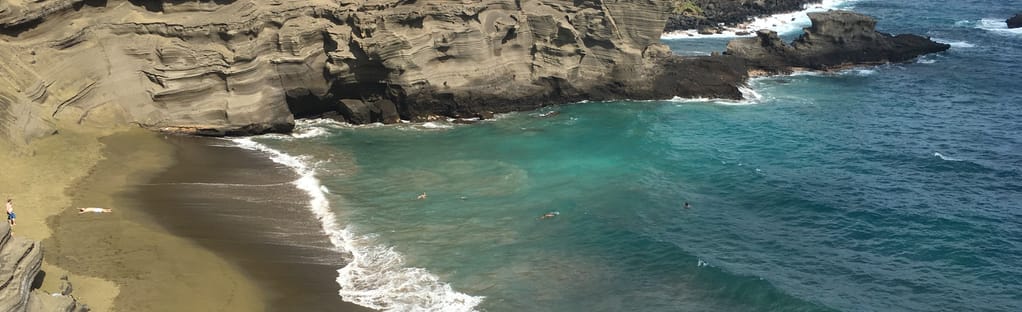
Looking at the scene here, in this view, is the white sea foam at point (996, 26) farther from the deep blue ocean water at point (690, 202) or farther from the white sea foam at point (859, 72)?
the deep blue ocean water at point (690, 202)

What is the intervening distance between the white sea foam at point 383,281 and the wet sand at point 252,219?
1.40 ft

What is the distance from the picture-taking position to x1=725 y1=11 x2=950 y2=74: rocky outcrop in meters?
62.9

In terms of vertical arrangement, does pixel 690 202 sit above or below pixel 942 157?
above

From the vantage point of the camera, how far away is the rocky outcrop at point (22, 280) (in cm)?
1886

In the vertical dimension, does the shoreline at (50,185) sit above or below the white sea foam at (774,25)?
above

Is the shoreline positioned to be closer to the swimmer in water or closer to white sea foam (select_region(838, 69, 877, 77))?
the swimmer in water

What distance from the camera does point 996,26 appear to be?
8156cm

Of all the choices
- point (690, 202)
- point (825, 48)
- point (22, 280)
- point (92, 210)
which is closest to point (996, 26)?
point (825, 48)

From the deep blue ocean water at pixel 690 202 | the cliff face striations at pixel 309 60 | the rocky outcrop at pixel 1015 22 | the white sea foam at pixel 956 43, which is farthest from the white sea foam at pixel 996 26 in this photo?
the cliff face striations at pixel 309 60

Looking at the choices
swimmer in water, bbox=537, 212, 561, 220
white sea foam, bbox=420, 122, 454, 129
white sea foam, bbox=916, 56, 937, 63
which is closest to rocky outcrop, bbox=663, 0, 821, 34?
white sea foam, bbox=916, 56, 937, 63

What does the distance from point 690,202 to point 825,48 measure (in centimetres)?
3588

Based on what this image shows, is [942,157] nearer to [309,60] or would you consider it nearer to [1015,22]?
[309,60]

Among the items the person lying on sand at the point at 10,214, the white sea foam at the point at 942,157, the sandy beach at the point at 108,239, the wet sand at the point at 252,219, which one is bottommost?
the white sea foam at the point at 942,157

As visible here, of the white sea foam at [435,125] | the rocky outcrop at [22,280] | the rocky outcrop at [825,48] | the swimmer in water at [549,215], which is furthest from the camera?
the rocky outcrop at [825,48]
